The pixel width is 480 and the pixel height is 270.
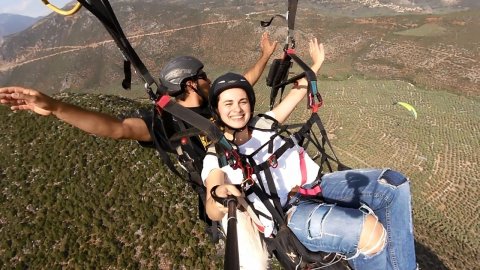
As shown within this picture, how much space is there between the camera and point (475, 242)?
37.8 meters

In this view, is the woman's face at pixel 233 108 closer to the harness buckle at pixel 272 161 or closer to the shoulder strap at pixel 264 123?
the shoulder strap at pixel 264 123

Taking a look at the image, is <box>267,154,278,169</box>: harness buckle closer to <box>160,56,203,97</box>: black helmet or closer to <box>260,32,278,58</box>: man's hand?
<box>160,56,203,97</box>: black helmet

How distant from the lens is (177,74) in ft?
19.9

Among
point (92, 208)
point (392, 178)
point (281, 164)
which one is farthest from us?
point (92, 208)

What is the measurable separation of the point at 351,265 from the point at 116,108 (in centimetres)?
2437

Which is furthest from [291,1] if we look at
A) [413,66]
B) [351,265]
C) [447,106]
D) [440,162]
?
[413,66]

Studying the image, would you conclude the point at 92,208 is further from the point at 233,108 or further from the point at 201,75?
the point at 233,108

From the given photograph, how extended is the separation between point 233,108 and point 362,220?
230 cm

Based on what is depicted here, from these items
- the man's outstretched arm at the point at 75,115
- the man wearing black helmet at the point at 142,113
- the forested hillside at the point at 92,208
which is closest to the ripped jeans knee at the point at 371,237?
the man wearing black helmet at the point at 142,113

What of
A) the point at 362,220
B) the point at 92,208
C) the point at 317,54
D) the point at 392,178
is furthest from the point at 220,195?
the point at 92,208

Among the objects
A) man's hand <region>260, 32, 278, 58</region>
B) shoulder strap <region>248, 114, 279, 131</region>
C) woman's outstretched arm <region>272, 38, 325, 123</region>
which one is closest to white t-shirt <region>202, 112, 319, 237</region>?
shoulder strap <region>248, 114, 279, 131</region>

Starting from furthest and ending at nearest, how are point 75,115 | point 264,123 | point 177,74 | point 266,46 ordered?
point 266,46
point 177,74
point 264,123
point 75,115

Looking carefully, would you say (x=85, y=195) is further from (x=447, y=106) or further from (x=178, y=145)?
(x=447, y=106)

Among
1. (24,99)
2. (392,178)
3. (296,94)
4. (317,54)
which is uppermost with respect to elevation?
(24,99)
